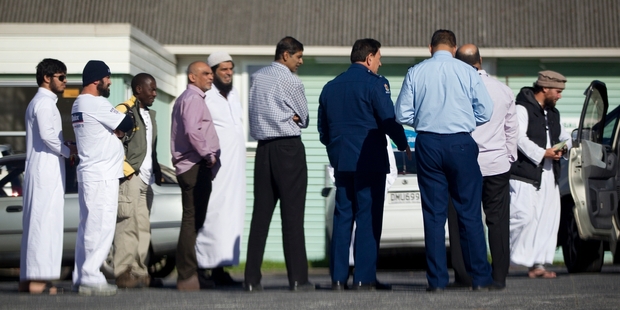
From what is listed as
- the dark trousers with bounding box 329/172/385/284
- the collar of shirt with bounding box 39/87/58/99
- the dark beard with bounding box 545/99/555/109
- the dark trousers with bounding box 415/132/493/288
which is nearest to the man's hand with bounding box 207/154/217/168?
the dark trousers with bounding box 329/172/385/284

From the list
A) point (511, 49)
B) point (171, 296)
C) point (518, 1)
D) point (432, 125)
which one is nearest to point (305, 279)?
point (171, 296)

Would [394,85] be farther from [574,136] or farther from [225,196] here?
[225,196]

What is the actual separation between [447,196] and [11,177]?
5.99m

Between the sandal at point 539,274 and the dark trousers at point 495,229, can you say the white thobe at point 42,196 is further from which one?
the sandal at point 539,274

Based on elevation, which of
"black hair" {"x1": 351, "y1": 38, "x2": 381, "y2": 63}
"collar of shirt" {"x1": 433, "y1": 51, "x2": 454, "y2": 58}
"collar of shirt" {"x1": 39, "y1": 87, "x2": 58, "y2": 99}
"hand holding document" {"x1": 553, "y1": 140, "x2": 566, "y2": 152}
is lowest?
"hand holding document" {"x1": 553, "y1": 140, "x2": 566, "y2": 152}

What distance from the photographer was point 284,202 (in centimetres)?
836

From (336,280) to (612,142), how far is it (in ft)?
13.4

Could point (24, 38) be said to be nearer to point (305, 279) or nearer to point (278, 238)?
point (278, 238)

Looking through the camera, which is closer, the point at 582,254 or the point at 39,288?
the point at 39,288

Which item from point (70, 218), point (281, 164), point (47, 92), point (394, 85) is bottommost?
point (70, 218)

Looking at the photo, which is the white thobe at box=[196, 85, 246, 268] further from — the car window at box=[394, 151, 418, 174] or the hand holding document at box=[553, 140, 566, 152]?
the car window at box=[394, 151, 418, 174]

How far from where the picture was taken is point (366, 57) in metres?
8.38

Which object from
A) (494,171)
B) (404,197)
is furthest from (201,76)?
(404,197)

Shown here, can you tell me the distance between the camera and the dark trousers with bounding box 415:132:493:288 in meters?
7.80
